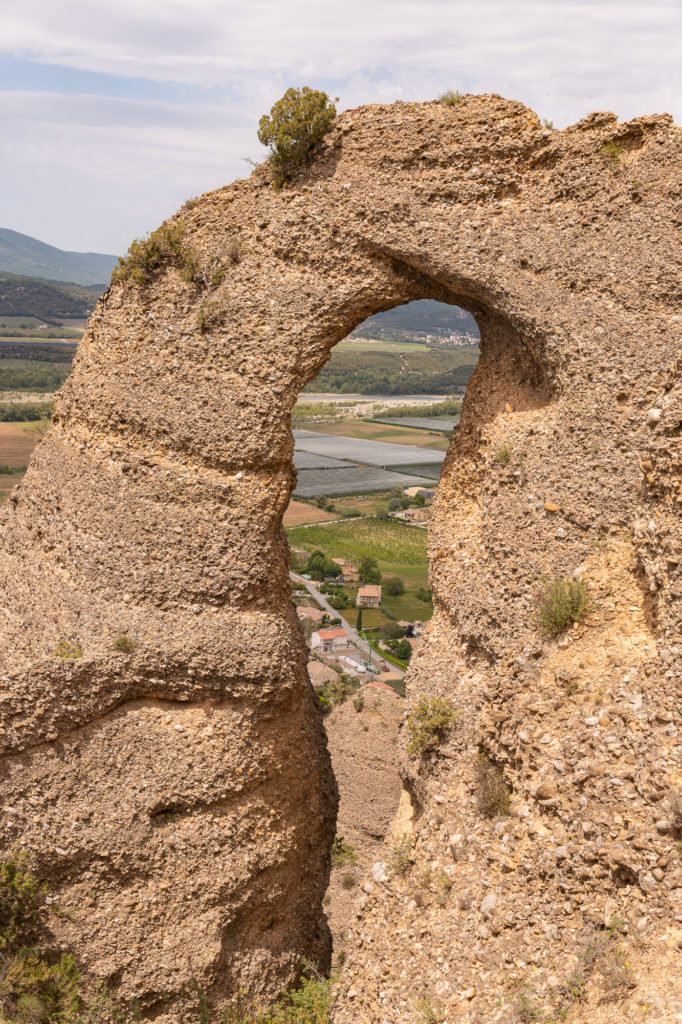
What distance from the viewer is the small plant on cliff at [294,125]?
12.7 m

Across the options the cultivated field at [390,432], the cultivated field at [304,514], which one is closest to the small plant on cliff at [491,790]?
the cultivated field at [304,514]

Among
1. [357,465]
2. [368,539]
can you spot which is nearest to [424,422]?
[357,465]

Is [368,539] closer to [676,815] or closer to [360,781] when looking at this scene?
[360,781]

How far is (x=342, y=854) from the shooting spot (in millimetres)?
18953

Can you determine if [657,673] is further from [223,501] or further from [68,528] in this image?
[68,528]

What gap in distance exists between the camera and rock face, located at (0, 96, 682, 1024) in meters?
10.6

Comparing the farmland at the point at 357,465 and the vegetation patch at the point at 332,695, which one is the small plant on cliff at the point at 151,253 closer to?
the vegetation patch at the point at 332,695

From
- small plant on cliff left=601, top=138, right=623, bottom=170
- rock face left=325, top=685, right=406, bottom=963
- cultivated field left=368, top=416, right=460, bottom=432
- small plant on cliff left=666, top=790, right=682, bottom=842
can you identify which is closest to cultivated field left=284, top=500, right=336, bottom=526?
cultivated field left=368, top=416, right=460, bottom=432

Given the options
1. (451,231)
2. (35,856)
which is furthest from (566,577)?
(35,856)

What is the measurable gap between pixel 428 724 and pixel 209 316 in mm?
7967

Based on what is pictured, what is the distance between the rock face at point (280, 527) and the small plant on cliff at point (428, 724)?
290 millimetres

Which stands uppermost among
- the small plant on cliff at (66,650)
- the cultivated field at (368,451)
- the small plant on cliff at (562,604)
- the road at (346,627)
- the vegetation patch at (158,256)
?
the vegetation patch at (158,256)

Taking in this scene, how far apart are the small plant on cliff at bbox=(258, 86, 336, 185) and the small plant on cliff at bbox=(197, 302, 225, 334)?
2650mm

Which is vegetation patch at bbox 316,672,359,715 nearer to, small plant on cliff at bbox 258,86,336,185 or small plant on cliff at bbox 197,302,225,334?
small plant on cliff at bbox 197,302,225,334
